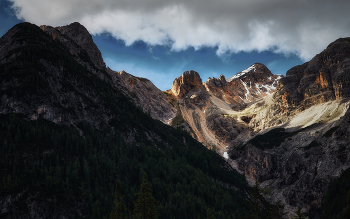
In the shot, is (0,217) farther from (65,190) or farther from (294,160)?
(294,160)

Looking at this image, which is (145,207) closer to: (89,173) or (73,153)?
(89,173)

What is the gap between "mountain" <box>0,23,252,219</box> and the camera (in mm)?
85812

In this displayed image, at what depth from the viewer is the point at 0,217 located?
70062mm

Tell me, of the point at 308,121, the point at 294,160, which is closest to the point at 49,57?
the point at 294,160

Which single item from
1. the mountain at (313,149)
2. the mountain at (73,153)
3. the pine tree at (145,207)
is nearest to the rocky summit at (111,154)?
the mountain at (73,153)

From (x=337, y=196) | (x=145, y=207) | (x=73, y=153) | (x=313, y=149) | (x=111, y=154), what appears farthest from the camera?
(x=313, y=149)

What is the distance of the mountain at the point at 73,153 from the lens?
8581 centimetres

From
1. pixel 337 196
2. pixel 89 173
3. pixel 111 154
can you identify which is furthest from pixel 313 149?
pixel 89 173

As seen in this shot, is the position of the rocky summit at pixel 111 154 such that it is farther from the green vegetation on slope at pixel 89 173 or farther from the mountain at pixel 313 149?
the mountain at pixel 313 149

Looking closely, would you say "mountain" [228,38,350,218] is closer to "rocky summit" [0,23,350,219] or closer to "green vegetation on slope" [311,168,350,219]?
"rocky summit" [0,23,350,219]

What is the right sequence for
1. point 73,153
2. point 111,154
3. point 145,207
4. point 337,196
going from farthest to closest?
point 111,154
point 73,153
point 337,196
point 145,207

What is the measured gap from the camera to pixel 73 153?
371ft

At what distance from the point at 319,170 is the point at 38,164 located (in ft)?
405

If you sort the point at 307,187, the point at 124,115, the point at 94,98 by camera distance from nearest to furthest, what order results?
the point at 307,187, the point at 94,98, the point at 124,115
